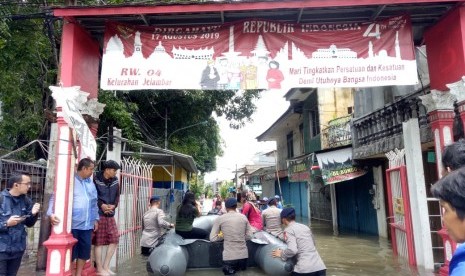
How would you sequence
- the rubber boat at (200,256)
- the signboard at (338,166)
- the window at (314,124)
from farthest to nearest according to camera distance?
1. the window at (314,124)
2. the signboard at (338,166)
3. the rubber boat at (200,256)

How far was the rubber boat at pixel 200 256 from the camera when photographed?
6.89 meters

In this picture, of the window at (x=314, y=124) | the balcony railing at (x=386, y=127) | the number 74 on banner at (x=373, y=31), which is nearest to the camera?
the number 74 on banner at (x=373, y=31)

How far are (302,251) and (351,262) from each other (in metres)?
4.42

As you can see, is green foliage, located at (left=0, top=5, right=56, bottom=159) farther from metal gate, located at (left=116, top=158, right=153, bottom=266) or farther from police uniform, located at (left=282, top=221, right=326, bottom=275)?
police uniform, located at (left=282, top=221, right=326, bottom=275)

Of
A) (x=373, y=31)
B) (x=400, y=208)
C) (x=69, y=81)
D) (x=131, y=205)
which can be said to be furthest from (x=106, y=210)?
(x=400, y=208)

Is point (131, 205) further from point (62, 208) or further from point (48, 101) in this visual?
point (48, 101)

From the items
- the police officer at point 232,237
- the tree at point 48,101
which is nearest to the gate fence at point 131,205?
the tree at point 48,101

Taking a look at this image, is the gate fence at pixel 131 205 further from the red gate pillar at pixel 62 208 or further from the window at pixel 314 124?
the window at pixel 314 124

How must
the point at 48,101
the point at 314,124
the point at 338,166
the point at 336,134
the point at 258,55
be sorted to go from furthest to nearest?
the point at 314,124
the point at 336,134
the point at 338,166
the point at 48,101
the point at 258,55

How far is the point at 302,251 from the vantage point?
17.9 feet

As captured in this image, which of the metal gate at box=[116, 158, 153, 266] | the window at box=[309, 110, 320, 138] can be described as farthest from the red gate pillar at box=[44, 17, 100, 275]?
the window at box=[309, 110, 320, 138]

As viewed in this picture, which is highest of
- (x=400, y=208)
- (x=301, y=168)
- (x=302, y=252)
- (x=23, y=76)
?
(x=23, y=76)

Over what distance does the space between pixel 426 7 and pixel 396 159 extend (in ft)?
11.7

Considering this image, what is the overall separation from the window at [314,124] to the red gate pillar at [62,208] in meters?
15.1
